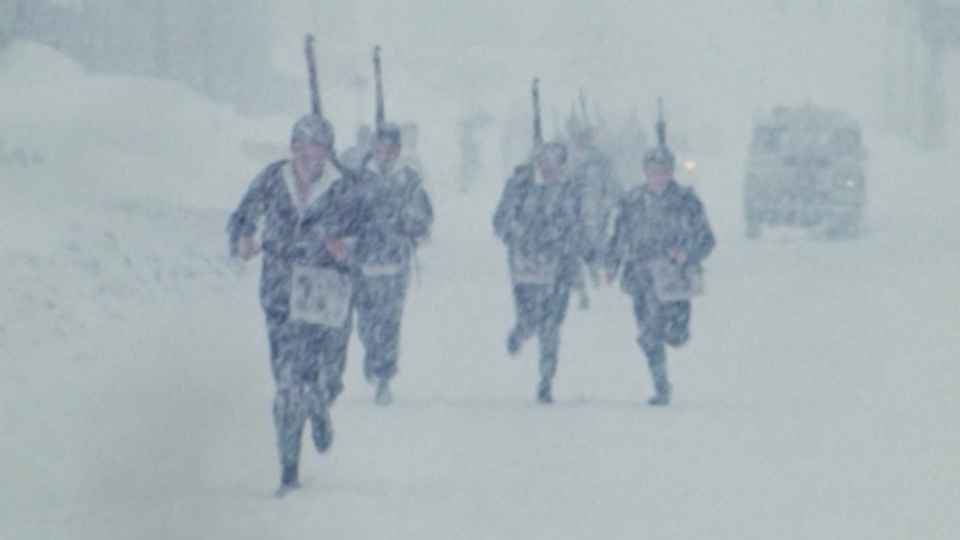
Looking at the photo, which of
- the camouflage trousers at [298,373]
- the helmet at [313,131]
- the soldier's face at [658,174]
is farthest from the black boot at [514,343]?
the helmet at [313,131]

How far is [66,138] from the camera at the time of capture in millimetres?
5664

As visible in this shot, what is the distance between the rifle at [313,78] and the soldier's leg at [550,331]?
143cm

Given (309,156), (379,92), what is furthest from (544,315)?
(309,156)

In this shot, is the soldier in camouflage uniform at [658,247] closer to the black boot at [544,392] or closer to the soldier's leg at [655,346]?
the soldier's leg at [655,346]

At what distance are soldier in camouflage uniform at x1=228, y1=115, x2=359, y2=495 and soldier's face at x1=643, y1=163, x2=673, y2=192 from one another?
5.39ft

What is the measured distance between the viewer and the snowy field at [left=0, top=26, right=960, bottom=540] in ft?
14.4

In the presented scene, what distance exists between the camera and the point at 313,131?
420cm

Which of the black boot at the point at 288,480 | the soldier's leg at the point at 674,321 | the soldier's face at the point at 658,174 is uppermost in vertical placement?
the soldier's face at the point at 658,174

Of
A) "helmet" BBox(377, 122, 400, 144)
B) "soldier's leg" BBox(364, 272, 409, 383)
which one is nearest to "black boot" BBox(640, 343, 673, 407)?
"soldier's leg" BBox(364, 272, 409, 383)

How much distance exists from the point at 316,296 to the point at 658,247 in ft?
6.08

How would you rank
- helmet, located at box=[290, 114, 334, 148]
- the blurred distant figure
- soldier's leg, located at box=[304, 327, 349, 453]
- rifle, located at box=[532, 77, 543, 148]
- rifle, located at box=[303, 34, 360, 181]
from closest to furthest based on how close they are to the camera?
helmet, located at box=[290, 114, 334, 148] < soldier's leg, located at box=[304, 327, 349, 453] < rifle, located at box=[303, 34, 360, 181] < the blurred distant figure < rifle, located at box=[532, 77, 543, 148]

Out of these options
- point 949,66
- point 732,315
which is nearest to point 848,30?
point 949,66

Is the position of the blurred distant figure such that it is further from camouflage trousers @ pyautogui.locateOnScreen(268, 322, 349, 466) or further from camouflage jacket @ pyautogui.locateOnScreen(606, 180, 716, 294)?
camouflage trousers @ pyautogui.locateOnScreen(268, 322, 349, 466)

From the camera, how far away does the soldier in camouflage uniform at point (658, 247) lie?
5.49m
